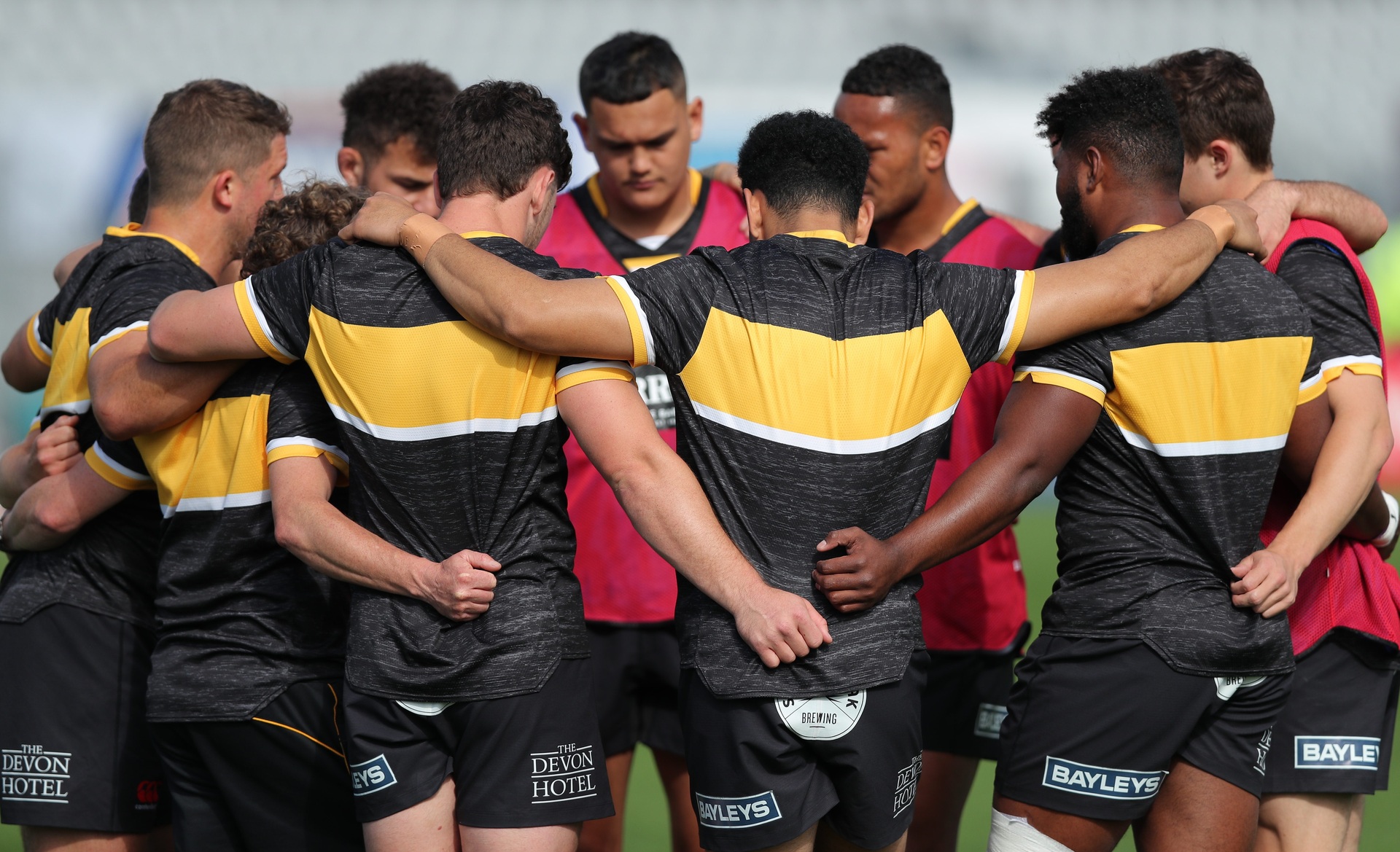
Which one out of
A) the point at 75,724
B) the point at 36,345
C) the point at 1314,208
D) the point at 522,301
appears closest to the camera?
the point at 522,301

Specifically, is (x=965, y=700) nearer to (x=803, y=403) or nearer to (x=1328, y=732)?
(x=1328, y=732)

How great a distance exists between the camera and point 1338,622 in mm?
3223

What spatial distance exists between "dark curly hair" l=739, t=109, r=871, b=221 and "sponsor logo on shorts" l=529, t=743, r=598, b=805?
1.28 metres

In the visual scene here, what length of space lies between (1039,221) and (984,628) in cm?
872

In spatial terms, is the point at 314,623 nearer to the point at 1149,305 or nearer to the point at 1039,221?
the point at 1149,305

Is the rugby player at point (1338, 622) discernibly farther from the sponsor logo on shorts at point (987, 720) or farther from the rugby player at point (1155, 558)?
the sponsor logo on shorts at point (987, 720)

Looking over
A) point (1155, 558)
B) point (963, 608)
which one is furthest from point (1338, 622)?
point (963, 608)

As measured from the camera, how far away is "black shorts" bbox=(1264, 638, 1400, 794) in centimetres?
318

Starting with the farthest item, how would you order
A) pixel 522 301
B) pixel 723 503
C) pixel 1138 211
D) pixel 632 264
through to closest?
pixel 632 264 < pixel 1138 211 < pixel 723 503 < pixel 522 301

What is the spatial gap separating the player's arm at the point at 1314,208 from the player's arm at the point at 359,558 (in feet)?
7.20

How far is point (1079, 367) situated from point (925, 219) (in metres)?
1.64

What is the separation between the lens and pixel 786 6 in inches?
517

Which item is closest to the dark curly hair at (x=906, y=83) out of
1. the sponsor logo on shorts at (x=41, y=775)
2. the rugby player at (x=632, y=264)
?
the rugby player at (x=632, y=264)

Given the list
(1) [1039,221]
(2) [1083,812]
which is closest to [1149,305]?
(2) [1083,812]
